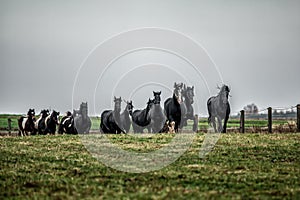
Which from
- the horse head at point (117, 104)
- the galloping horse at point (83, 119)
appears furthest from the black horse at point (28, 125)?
the horse head at point (117, 104)

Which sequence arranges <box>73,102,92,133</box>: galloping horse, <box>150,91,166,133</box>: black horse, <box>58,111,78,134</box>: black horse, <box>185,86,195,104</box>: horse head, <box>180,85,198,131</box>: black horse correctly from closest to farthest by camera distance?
1. <box>180,85,198,131</box>: black horse
2. <box>150,91,166,133</box>: black horse
3. <box>185,86,195,104</box>: horse head
4. <box>58,111,78,134</box>: black horse
5. <box>73,102,92,133</box>: galloping horse

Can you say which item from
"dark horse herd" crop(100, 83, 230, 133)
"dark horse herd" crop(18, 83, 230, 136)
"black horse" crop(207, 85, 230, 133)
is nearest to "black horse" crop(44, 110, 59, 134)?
"dark horse herd" crop(18, 83, 230, 136)

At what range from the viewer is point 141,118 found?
35.1 meters

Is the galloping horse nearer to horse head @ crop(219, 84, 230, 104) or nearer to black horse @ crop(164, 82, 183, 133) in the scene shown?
black horse @ crop(164, 82, 183, 133)

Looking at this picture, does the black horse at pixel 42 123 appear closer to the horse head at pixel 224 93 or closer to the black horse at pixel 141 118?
the black horse at pixel 141 118

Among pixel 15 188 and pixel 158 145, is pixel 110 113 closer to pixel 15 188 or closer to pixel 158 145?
pixel 158 145

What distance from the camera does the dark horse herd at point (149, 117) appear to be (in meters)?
29.2

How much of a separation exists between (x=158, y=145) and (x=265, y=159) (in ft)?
15.7

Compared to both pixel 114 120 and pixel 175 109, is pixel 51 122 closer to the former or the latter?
pixel 114 120

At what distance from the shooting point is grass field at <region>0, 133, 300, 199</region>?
10.5 meters

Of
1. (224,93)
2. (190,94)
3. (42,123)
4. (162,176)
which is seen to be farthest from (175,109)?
(162,176)

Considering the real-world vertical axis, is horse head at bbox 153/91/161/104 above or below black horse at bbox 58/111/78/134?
above

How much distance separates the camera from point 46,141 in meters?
21.6

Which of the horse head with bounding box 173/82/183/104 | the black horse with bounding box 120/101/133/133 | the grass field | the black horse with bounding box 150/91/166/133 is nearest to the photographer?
the grass field
